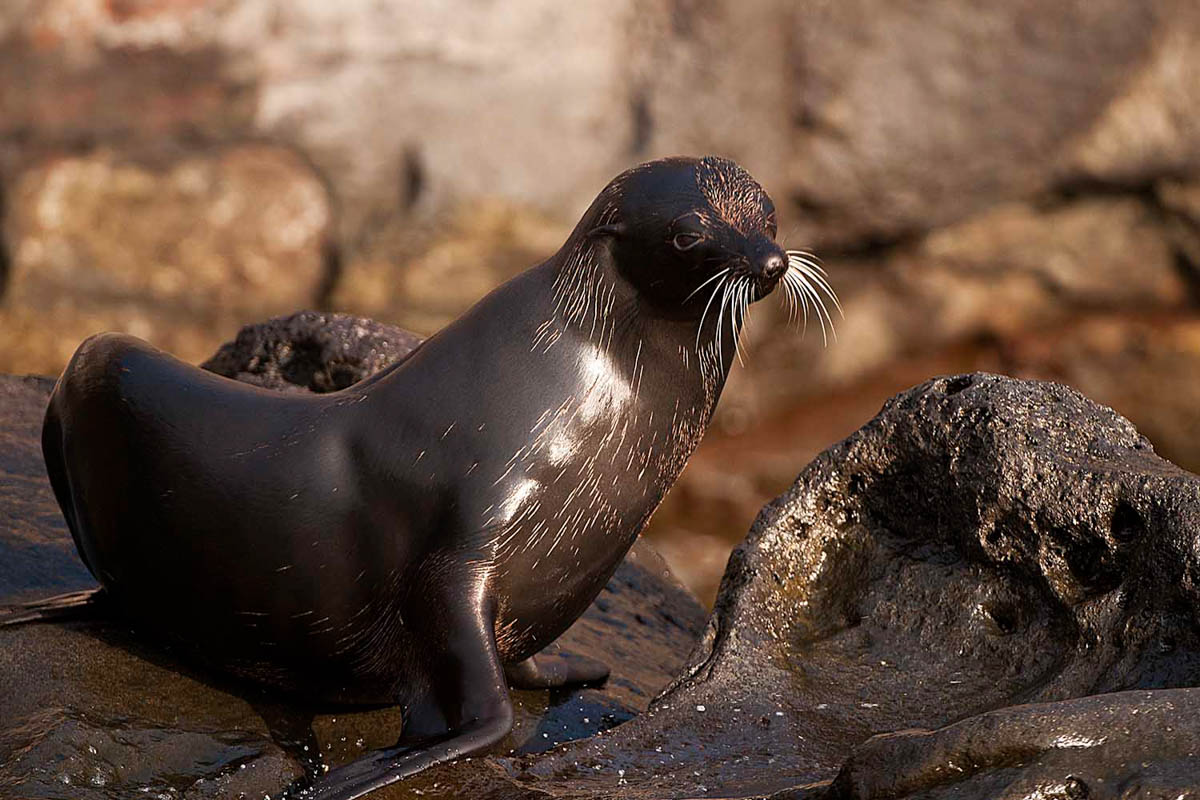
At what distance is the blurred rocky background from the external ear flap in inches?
282

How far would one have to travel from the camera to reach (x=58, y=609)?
4754 millimetres

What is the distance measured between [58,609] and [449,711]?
1.37 m

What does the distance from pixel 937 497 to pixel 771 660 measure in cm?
68

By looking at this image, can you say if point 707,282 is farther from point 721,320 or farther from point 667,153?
point 667,153

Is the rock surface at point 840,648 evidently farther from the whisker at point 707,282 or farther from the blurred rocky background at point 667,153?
the blurred rocky background at point 667,153

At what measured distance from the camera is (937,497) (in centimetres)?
472

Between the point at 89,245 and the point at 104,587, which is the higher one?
the point at 89,245

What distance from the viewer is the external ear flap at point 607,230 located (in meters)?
4.49

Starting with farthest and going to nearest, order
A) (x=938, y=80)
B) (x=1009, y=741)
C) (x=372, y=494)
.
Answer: (x=938, y=80) → (x=372, y=494) → (x=1009, y=741)

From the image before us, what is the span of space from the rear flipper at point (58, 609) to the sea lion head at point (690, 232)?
73.5 inches

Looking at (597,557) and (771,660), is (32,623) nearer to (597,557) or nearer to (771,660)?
(597,557)

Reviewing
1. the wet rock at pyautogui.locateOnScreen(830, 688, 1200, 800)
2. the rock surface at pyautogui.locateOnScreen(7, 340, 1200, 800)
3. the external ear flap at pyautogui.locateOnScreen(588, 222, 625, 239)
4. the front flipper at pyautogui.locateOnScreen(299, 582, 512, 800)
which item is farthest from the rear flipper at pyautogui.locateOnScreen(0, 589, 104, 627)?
the wet rock at pyautogui.locateOnScreen(830, 688, 1200, 800)

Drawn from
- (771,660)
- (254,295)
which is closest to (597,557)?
(771,660)

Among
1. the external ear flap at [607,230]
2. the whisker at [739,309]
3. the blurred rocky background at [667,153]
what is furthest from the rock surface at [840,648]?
the blurred rocky background at [667,153]
